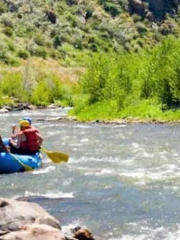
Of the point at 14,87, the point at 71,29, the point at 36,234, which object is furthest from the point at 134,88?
the point at 71,29

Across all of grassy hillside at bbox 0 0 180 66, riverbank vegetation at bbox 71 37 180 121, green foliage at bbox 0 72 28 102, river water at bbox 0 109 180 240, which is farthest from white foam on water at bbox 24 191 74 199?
grassy hillside at bbox 0 0 180 66

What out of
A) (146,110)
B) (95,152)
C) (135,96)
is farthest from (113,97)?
(95,152)

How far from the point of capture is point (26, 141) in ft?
72.6

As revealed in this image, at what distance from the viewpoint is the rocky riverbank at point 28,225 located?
11062 millimetres

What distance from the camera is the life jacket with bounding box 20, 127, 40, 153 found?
859 inches

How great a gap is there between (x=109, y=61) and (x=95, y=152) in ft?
94.5

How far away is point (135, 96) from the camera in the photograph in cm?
5003

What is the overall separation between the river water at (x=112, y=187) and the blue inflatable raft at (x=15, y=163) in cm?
43

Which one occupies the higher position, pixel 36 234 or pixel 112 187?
pixel 36 234

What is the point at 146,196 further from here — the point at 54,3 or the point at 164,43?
the point at 54,3

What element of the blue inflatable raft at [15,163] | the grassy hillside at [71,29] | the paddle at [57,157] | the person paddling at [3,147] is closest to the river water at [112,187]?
the paddle at [57,157]

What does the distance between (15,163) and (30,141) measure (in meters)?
1.59

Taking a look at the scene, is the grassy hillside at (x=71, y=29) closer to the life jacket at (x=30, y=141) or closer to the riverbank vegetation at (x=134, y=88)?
the riverbank vegetation at (x=134, y=88)

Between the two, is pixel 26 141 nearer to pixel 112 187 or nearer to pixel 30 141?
pixel 30 141
